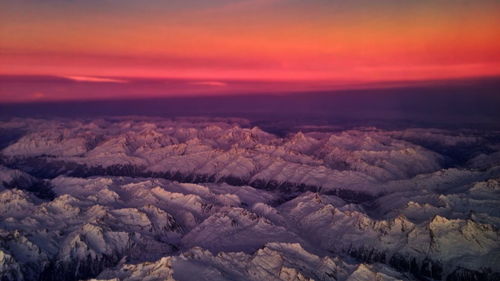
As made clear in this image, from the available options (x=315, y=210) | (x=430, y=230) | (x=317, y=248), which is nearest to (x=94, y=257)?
(x=317, y=248)

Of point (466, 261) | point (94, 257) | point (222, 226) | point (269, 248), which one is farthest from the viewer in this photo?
point (222, 226)

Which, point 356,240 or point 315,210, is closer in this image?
point 356,240

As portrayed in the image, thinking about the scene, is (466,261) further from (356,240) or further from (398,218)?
(356,240)

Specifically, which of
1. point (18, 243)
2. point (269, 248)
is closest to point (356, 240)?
point (269, 248)

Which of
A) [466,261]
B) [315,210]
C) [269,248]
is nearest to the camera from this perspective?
[269,248]

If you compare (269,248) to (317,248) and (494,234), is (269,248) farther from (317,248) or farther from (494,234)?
(494,234)

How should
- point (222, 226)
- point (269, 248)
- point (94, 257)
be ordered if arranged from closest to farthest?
point (269, 248)
point (94, 257)
point (222, 226)

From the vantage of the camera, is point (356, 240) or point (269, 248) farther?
point (356, 240)

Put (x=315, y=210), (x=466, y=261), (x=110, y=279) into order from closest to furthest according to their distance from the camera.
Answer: (x=110, y=279) → (x=466, y=261) → (x=315, y=210)

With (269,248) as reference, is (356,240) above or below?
below
